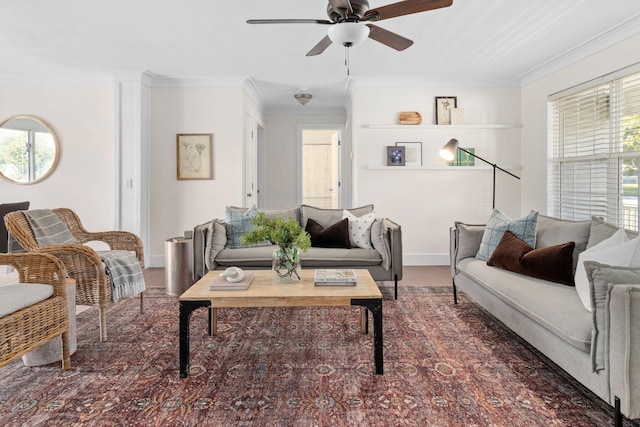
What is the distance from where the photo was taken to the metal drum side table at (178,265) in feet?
12.5

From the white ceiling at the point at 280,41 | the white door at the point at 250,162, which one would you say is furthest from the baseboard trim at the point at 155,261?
the white ceiling at the point at 280,41

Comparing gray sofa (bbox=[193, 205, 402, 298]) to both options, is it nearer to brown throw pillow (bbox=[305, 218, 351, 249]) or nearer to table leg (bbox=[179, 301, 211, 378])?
brown throw pillow (bbox=[305, 218, 351, 249])

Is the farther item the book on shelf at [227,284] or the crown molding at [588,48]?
the crown molding at [588,48]

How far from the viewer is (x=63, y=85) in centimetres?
513

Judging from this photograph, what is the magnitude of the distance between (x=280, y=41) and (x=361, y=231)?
6.55 feet

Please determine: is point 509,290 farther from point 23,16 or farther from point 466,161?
point 23,16

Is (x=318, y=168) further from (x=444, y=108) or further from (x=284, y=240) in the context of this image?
(x=284, y=240)

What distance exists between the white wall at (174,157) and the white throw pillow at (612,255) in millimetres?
4031

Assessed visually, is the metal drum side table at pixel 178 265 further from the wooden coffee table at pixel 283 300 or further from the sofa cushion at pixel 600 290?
the sofa cushion at pixel 600 290

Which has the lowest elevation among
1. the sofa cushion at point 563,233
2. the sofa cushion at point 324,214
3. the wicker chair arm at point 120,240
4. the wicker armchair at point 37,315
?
the wicker armchair at point 37,315

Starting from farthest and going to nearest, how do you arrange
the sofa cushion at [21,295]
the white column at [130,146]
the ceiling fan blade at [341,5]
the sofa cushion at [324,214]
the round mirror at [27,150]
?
the round mirror at [27,150] → the white column at [130,146] → the sofa cushion at [324,214] → the ceiling fan blade at [341,5] → the sofa cushion at [21,295]

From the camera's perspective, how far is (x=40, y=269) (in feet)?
7.13

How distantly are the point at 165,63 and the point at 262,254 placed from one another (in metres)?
2.56

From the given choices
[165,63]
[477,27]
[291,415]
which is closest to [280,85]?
[165,63]
